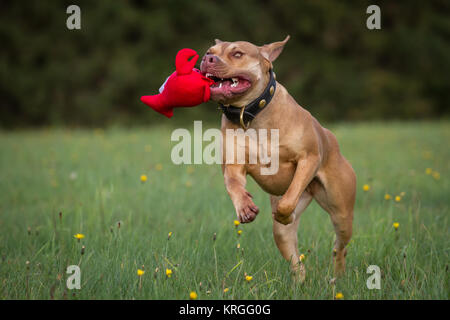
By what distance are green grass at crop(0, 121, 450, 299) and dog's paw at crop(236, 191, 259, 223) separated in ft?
1.12

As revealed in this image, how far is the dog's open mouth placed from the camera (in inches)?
122

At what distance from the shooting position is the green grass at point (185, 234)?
115 inches

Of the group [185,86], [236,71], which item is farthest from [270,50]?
[185,86]

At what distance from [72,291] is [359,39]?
623 inches

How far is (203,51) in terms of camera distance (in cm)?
1496

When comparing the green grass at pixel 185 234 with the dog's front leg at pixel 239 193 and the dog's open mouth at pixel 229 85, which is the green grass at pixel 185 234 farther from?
the dog's open mouth at pixel 229 85

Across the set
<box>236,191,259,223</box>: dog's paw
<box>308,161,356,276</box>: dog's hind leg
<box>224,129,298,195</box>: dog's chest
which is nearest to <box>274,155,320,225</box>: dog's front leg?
<box>224,129,298,195</box>: dog's chest

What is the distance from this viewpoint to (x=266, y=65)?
3293mm

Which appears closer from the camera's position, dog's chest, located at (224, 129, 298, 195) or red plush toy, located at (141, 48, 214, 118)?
red plush toy, located at (141, 48, 214, 118)

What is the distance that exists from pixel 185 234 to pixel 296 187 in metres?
1.30

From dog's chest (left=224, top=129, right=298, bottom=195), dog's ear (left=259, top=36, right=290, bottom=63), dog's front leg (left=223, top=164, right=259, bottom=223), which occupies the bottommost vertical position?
dog's front leg (left=223, top=164, right=259, bottom=223)

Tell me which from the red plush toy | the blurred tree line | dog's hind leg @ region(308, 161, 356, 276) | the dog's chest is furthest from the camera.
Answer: the blurred tree line

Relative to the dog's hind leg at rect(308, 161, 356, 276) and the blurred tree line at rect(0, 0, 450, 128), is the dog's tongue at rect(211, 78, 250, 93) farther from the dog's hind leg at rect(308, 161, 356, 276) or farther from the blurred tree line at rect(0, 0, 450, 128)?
the blurred tree line at rect(0, 0, 450, 128)

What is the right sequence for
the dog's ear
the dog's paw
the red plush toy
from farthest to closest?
the dog's ear, the red plush toy, the dog's paw
